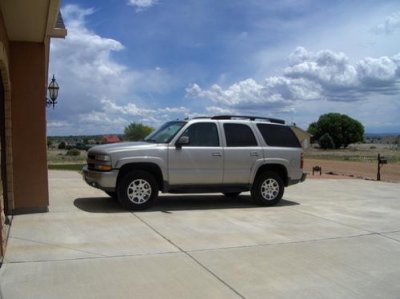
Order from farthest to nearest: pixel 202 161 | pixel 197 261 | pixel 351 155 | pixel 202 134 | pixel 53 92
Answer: pixel 351 155
pixel 53 92
pixel 202 134
pixel 202 161
pixel 197 261

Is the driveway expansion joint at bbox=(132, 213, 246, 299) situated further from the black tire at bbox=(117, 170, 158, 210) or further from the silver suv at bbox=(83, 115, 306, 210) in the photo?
the silver suv at bbox=(83, 115, 306, 210)

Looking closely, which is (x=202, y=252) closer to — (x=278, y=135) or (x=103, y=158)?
(x=103, y=158)

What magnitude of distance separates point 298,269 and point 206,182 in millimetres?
4747

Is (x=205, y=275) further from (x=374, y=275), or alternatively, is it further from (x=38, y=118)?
(x=38, y=118)

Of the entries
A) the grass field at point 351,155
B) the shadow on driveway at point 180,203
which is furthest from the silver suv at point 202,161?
the grass field at point 351,155

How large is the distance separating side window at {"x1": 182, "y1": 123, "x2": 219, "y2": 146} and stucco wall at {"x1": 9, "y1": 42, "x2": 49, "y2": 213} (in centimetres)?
292

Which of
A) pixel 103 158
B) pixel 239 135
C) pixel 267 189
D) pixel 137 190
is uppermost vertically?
pixel 239 135

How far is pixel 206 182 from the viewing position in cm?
1088

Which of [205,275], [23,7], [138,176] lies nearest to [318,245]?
[205,275]

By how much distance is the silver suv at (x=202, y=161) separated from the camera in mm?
10109

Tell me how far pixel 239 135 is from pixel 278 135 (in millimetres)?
1094

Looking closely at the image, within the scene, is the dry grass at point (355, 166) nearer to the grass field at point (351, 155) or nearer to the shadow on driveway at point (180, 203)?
the grass field at point (351, 155)

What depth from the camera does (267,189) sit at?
38.0 feet

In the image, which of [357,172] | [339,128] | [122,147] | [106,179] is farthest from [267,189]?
[339,128]
